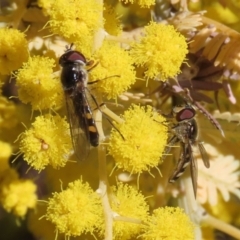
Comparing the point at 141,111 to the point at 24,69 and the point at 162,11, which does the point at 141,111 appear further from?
the point at 162,11

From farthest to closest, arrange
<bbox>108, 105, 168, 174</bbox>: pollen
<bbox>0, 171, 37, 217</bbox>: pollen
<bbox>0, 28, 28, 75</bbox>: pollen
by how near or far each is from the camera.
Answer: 1. <bbox>0, 171, 37, 217</bbox>: pollen
2. <bbox>0, 28, 28, 75</bbox>: pollen
3. <bbox>108, 105, 168, 174</bbox>: pollen

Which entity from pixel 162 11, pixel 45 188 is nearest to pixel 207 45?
pixel 162 11

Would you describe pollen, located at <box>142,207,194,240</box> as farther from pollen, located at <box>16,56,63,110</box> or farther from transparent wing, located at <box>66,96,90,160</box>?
pollen, located at <box>16,56,63,110</box>

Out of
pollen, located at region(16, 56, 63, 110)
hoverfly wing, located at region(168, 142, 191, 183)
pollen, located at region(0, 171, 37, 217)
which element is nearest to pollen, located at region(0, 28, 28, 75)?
pollen, located at region(16, 56, 63, 110)

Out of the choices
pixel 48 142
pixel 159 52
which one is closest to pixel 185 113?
pixel 159 52

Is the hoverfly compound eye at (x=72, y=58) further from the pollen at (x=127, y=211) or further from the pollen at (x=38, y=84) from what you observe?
the pollen at (x=127, y=211)

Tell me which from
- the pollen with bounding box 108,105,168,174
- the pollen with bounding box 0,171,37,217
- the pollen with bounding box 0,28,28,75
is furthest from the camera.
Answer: the pollen with bounding box 0,171,37,217
